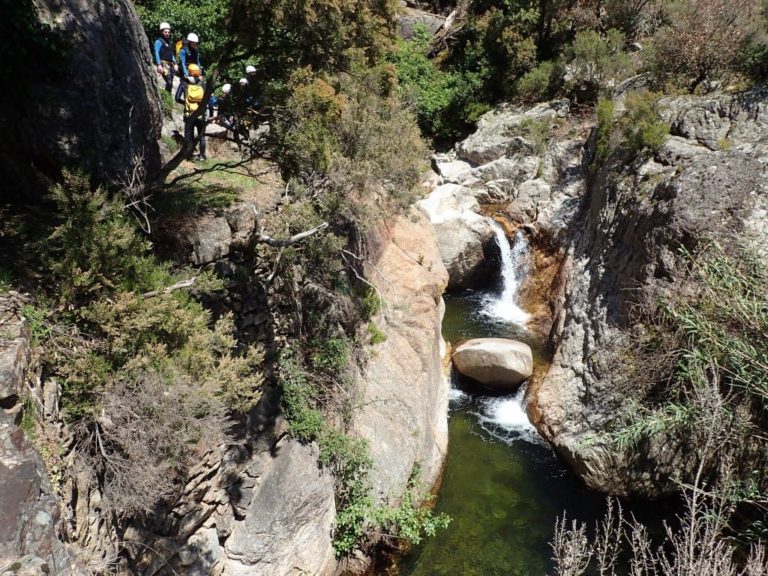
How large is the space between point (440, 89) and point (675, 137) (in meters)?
14.6

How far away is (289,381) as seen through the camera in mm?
8375

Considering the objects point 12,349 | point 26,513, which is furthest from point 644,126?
point 26,513

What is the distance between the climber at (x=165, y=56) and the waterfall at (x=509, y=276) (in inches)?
443

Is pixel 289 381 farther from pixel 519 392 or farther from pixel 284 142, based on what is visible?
pixel 519 392

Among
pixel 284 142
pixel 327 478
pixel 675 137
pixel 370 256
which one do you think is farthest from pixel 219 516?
pixel 675 137

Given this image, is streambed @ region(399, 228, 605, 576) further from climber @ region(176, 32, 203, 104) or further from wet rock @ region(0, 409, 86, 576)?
climber @ region(176, 32, 203, 104)

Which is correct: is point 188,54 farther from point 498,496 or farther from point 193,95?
point 498,496

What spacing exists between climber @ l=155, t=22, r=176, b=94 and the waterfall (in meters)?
11.3

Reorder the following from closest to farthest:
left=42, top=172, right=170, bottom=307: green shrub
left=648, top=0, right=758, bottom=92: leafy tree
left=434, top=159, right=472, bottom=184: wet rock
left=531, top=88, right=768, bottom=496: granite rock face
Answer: left=42, top=172, right=170, bottom=307: green shrub
left=531, top=88, right=768, bottom=496: granite rock face
left=648, top=0, right=758, bottom=92: leafy tree
left=434, top=159, right=472, bottom=184: wet rock

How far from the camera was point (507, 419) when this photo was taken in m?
12.6

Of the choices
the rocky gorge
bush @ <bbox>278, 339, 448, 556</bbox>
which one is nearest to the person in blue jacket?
the rocky gorge

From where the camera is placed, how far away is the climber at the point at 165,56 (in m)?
11.8

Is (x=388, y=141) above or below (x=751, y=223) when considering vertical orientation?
above

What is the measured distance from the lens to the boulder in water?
42.1ft
